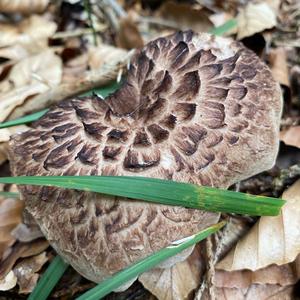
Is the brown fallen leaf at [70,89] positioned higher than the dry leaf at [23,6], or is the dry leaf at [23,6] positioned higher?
the dry leaf at [23,6]

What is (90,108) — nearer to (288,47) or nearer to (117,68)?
(117,68)

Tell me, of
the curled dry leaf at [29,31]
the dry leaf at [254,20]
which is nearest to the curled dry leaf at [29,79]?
the curled dry leaf at [29,31]

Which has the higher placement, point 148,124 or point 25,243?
point 148,124

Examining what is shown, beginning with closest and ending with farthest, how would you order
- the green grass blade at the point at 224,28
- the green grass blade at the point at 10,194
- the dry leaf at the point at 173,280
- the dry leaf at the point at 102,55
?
the dry leaf at the point at 173,280 < the green grass blade at the point at 10,194 < the green grass blade at the point at 224,28 < the dry leaf at the point at 102,55

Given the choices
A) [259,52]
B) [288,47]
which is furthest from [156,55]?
[288,47]

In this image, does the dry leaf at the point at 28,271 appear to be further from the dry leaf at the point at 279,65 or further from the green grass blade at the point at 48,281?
the dry leaf at the point at 279,65
